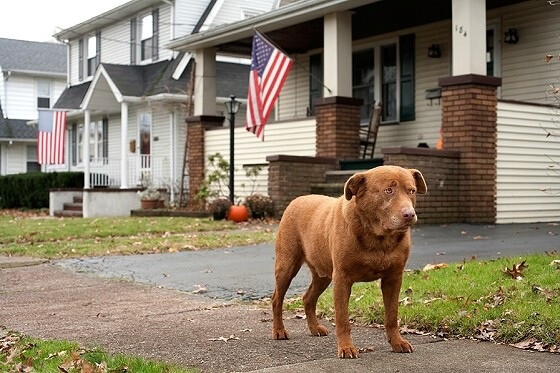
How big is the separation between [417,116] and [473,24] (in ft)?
14.7

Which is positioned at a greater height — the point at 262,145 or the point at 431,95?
the point at 431,95

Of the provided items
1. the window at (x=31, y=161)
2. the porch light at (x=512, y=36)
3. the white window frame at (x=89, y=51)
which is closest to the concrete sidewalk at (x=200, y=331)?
the porch light at (x=512, y=36)

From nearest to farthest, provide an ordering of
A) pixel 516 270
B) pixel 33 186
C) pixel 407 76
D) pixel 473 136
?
1. pixel 516 270
2. pixel 473 136
3. pixel 407 76
4. pixel 33 186

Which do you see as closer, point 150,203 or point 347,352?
point 347,352

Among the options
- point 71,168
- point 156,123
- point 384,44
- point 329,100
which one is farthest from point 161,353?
point 71,168

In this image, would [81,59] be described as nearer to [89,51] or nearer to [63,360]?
[89,51]

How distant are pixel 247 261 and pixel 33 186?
781 inches

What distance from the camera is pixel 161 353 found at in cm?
496

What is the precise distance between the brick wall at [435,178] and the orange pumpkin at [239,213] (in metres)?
4.00

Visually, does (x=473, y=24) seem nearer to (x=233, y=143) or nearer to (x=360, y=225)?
(x=233, y=143)

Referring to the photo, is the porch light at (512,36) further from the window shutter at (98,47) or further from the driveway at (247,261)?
the window shutter at (98,47)

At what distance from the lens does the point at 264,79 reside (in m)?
17.2

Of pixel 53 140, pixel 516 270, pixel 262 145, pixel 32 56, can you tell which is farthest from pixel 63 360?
pixel 32 56

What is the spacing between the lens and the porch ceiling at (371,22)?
17.1 m
